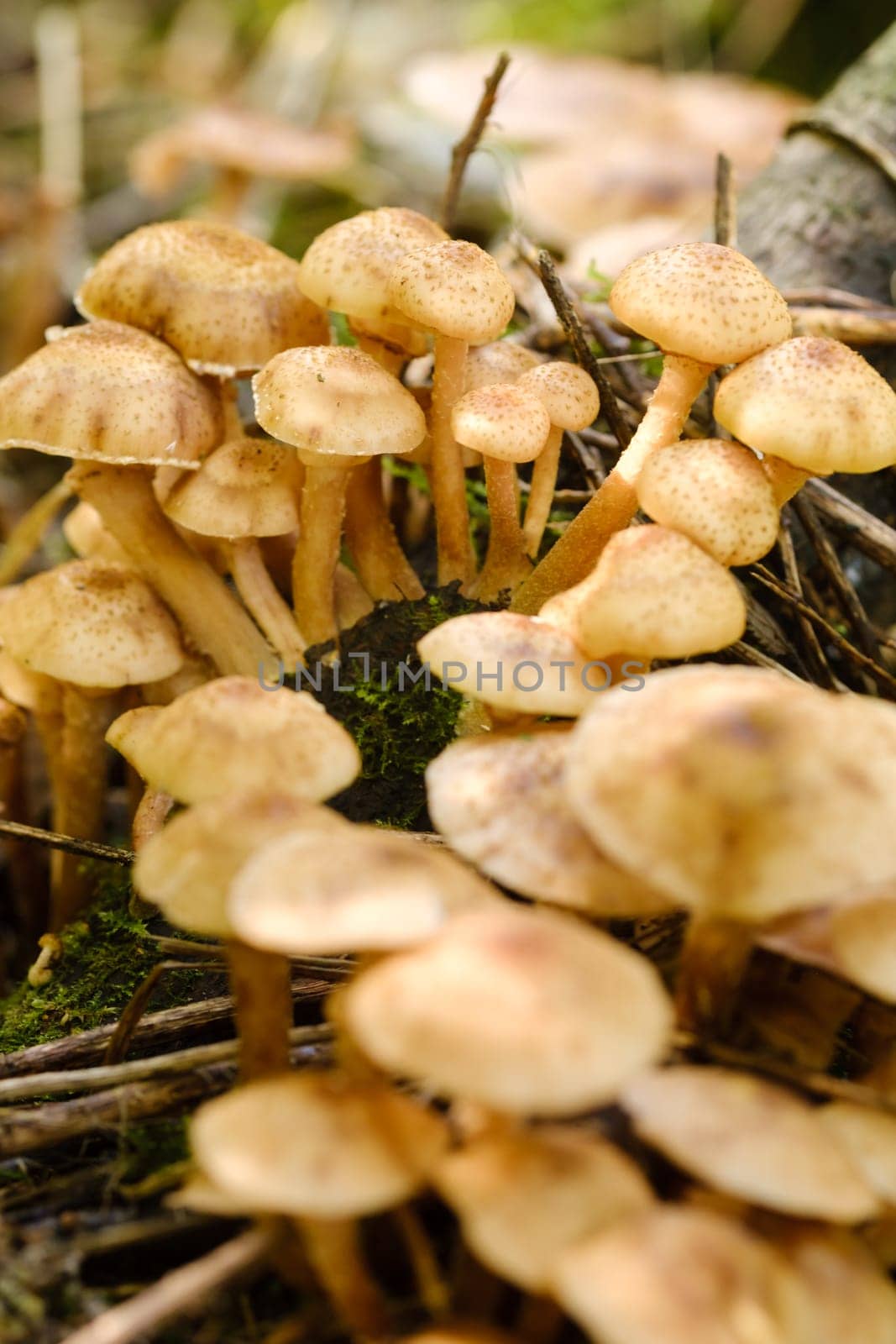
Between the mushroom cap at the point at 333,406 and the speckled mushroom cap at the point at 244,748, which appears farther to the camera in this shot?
the mushroom cap at the point at 333,406

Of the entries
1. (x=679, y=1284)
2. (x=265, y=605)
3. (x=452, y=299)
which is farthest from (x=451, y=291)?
(x=679, y=1284)

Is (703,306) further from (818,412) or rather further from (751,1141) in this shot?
(751,1141)

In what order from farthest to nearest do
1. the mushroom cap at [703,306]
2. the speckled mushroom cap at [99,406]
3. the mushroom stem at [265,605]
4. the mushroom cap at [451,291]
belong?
1. the mushroom stem at [265,605]
2. the speckled mushroom cap at [99,406]
3. the mushroom cap at [451,291]
4. the mushroom cap at [703,306]

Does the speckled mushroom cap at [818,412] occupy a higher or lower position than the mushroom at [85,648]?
higher

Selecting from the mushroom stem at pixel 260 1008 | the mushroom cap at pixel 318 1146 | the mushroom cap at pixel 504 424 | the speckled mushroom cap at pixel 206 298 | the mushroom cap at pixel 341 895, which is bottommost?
the mushroom stem at pixel 260 1008

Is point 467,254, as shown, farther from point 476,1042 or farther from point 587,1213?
point 587,1213

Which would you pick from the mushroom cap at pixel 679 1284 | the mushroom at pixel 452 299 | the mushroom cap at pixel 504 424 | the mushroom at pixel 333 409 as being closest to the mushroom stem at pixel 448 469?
the mushroom at pixel 452 299

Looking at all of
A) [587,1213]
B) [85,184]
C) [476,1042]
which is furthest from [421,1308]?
[85,184]

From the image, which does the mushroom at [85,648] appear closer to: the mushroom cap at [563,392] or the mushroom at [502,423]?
the mushroom at [502,423]
